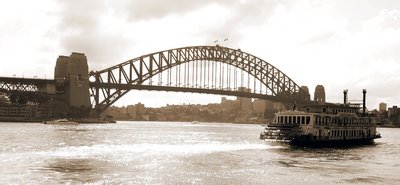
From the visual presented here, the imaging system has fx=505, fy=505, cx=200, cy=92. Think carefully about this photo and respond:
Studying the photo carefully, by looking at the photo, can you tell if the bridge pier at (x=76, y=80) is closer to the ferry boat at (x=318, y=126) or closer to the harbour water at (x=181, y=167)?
the ferry boat at (x=318, y=126)

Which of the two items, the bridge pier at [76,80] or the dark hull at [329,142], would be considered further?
the bridge pier at [76,80]

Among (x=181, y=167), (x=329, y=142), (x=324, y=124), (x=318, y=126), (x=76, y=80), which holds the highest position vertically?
(x=76, y=80)

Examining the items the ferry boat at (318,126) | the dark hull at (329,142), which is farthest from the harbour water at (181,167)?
the ferry boat at (318,126)

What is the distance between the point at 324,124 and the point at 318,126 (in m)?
2.08

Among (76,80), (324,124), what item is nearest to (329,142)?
(324,124)

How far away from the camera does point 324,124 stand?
67500 millimetres

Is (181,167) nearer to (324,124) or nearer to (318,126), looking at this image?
(318,126)

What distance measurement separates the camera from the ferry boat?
2532 inches

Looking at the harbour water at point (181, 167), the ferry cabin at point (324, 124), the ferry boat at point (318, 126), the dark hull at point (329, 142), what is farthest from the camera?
the ferry cabin at point (324, 124)

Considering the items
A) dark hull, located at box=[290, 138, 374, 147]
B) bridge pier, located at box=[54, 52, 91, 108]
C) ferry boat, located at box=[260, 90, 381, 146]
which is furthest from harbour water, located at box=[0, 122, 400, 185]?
bridge pier, located at box=[54, 52, 91, 108]

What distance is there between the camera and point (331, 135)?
6906 cm

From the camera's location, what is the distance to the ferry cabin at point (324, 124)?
64938 millimetres

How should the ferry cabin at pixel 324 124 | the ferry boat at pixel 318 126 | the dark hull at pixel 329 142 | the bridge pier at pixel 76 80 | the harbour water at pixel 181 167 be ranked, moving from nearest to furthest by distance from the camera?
the harbour water at pixel 181 167
the dark hull at pixel 329 142
the ferry boat at pixel 318 126
the ferry cabin at pixel 324 124
the bridge pier at pixel 76 80

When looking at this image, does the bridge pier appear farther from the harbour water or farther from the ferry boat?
the harbour water
